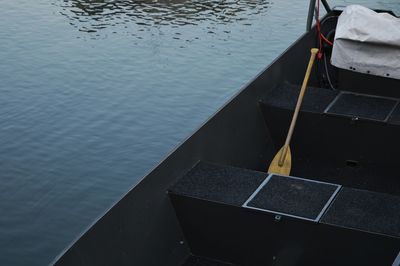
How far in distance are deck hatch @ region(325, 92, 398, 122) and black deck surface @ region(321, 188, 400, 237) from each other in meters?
1.70

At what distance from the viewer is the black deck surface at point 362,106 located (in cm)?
750

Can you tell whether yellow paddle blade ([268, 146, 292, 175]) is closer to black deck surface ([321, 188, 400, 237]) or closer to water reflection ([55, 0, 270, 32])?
black deck surface ([321, 188, 400, 237])

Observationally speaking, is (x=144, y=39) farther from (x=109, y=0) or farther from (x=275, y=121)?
(x=275, y=121)

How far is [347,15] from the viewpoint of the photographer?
26.8ft

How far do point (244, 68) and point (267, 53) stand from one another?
136cm

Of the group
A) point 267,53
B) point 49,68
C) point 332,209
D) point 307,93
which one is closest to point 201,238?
point 332,209

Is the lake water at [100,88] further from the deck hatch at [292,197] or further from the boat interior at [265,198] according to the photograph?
the deck hatch at [292,197]

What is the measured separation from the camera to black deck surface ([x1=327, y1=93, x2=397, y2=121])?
750 cm

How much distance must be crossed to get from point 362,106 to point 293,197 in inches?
91.6

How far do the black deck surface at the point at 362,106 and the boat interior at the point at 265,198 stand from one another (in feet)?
0.04

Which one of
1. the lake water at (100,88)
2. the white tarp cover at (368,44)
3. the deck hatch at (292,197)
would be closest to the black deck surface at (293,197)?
the deck hatch at (292,197)

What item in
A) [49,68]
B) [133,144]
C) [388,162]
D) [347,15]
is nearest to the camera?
[388,162]

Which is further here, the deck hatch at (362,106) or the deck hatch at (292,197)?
the deck hatch at (362,106)

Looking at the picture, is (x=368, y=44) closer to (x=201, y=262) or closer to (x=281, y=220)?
(x=281, y=220)
